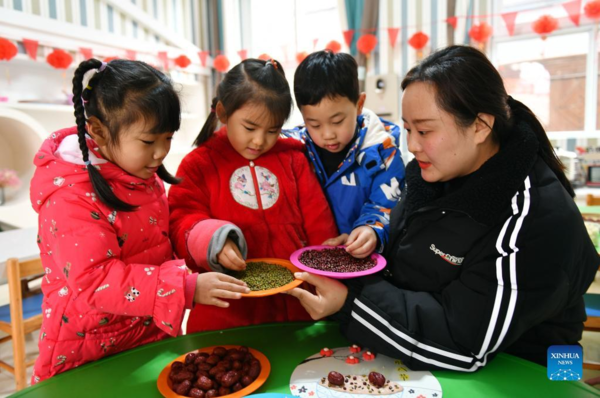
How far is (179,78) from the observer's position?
232 inches

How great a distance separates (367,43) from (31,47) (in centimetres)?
352

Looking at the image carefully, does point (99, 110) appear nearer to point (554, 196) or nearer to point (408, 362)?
point (408, 362)

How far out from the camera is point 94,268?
1.13 meters

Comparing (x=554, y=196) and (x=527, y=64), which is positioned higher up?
(x=527, y=64)

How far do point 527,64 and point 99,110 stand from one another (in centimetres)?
483

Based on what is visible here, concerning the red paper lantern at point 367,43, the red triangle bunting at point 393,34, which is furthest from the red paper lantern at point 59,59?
the red triangle bunting at point 393,34

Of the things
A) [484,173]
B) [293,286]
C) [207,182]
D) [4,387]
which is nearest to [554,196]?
[484,173]

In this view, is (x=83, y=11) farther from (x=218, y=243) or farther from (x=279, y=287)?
(x=279, y=287)

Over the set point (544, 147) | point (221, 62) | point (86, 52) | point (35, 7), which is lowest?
point (544, 147)

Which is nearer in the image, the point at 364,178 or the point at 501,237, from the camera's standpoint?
the point at 501,237

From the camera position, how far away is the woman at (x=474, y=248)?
1.11 meters

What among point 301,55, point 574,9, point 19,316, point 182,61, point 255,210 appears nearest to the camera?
point 255,210

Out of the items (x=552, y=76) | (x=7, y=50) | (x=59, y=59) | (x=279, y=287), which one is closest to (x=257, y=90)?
(x=279, y=287)

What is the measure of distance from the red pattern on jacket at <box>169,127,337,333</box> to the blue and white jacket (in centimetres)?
8
